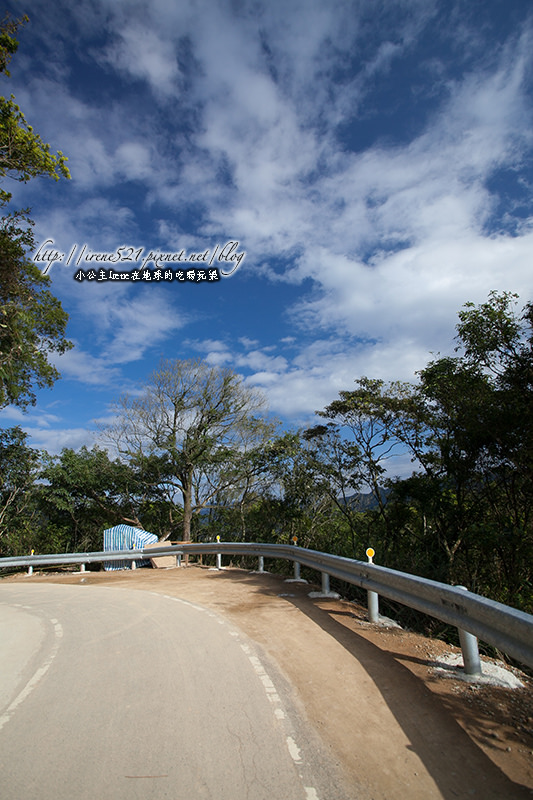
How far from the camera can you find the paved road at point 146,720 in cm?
299

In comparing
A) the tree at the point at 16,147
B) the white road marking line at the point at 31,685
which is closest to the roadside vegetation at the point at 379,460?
the tree at the point at 16,147

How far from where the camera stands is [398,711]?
13.1 ft

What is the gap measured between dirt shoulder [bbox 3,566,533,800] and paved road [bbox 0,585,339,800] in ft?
1.08

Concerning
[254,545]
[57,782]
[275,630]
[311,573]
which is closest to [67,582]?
[254,545]

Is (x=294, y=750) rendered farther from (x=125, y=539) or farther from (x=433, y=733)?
(x=125, y=539)

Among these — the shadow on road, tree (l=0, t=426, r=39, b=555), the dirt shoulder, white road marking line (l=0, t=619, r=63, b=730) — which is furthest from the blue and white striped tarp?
the shadow on road

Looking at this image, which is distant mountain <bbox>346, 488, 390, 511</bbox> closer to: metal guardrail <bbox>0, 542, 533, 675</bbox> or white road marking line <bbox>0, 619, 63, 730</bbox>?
metal guardrail <bbox>0, 542, 533, 675</bbox>

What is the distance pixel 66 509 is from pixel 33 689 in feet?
86.3

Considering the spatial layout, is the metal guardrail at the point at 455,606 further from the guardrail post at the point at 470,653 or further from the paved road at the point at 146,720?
the paved road at the point at 146,720

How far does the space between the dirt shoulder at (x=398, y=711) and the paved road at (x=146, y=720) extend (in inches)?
13.0

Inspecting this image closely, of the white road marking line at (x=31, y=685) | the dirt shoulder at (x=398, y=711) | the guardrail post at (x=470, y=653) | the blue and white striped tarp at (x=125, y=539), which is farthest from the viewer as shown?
the blue and white striped tarp at (x=125, y=539)

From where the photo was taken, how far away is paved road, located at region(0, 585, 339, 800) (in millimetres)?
2986

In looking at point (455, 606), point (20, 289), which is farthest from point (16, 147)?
point (455, 606)

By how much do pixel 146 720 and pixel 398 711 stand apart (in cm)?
220
